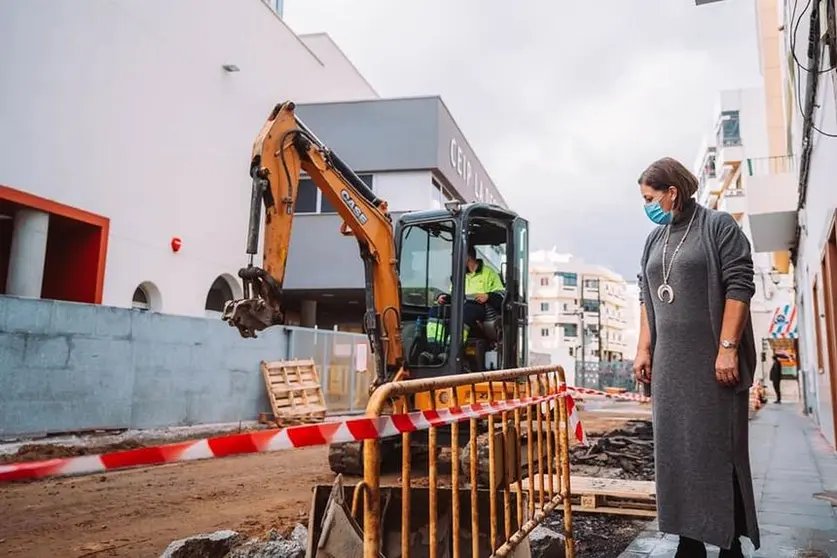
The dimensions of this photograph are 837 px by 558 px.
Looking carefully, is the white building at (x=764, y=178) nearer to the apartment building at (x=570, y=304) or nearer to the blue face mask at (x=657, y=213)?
the blue face mask at (x=657, y=213)

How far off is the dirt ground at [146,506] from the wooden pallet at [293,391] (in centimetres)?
488

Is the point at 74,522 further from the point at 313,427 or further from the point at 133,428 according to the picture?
the point at 133,428

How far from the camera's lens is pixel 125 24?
12.4 meters

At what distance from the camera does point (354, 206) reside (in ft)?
22.2

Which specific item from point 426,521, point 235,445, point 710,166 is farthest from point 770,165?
point 710,166

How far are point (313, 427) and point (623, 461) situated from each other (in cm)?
580

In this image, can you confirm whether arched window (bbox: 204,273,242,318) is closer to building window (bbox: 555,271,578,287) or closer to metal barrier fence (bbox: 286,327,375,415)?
metal barrier fence (bbox: 286,327,375,415)

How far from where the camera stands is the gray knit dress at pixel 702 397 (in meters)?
2.75

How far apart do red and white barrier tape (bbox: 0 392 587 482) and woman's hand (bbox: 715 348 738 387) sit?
1161 mm

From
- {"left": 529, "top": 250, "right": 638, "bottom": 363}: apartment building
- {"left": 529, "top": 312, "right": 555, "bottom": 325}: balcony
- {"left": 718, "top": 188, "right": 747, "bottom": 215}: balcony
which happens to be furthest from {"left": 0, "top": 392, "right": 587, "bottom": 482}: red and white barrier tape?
{"left": 529, "top": 312, "right": 555, "bottom": 325}: balcony

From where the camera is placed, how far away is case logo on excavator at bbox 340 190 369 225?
6707 millimetres

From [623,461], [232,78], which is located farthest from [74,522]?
[232,78]

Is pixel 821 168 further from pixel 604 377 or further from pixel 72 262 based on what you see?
pixel 604 377

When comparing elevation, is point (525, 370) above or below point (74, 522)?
above
